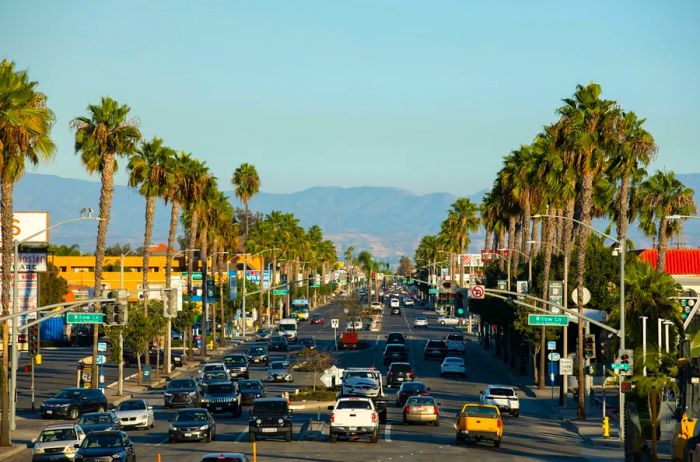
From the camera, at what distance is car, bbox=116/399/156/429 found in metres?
51.2

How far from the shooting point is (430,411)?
177ft

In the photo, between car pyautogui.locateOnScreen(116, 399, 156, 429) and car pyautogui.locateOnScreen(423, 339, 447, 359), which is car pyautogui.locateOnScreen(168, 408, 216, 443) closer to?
car pyautogui.locateOnScreen(116, 399, 156, 429)

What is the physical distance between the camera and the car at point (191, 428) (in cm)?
4591

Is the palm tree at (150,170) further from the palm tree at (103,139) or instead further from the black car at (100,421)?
the black car at (100,421)

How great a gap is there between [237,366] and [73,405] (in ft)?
75.6

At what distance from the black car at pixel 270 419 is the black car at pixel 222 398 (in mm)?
10663

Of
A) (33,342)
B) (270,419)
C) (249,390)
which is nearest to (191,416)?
(270,419)

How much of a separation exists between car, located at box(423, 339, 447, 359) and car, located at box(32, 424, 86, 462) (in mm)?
59943

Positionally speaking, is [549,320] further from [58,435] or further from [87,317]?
[58,435]

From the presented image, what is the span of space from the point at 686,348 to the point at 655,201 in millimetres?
42842

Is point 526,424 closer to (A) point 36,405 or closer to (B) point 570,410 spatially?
(B) point 570,410

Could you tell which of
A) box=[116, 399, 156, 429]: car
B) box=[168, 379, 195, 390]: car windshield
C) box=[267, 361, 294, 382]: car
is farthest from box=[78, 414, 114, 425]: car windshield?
box=[267, 361, 294, 382]: car

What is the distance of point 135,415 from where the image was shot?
5128 centimetres

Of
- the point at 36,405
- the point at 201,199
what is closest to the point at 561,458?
the point at 36,405
